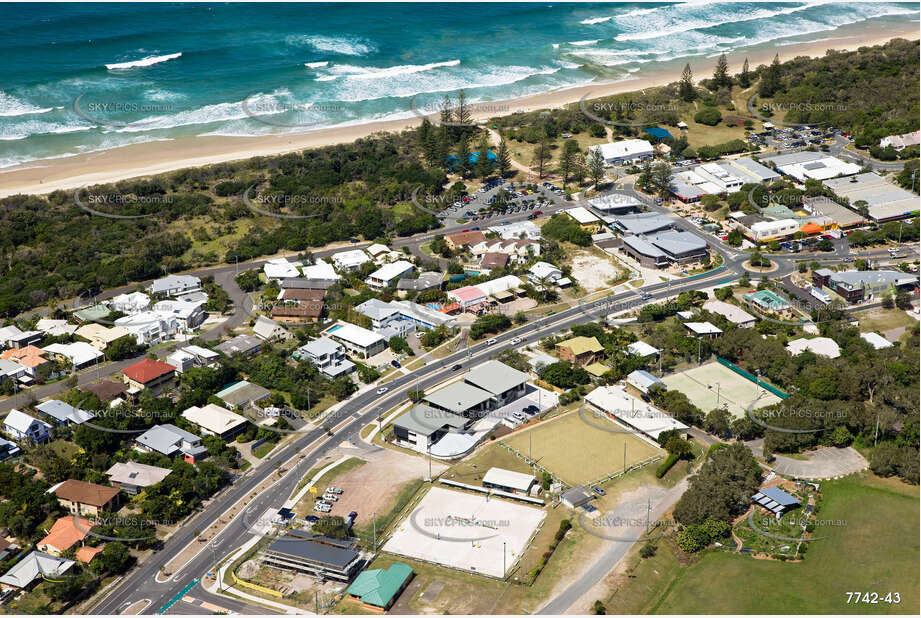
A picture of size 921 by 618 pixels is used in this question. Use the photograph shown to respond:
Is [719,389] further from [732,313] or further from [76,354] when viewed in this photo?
[76,354]

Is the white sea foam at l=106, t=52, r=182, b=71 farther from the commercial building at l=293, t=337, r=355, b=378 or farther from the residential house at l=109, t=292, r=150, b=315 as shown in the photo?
the commercial building at l=293, t=337, r=355, b=378

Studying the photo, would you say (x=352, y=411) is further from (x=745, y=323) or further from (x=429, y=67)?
(x=429, y=67)

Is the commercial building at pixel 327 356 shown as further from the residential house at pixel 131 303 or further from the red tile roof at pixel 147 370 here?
the residential house at pixel 131 303

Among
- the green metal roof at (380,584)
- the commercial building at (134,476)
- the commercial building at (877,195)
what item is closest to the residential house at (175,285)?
the commercial building at (134,476)

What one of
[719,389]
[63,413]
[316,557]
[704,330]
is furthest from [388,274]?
[316,557]

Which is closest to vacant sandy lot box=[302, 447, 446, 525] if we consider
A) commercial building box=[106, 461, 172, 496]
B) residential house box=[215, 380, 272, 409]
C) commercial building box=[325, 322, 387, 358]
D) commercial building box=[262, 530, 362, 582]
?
commercial building box=[262, 530, 362, 582]
